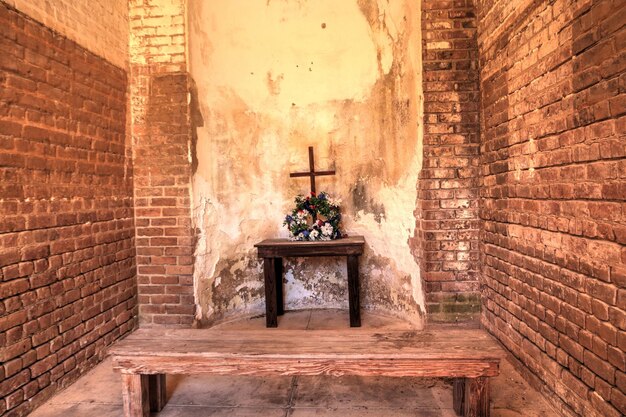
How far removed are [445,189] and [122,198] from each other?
2810 mm

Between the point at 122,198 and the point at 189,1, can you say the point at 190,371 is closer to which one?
the point at 122,198

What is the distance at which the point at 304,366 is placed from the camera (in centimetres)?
223

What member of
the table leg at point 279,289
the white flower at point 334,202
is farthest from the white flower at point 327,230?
the table leg at point 279,289

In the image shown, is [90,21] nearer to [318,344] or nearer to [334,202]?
[334,202]

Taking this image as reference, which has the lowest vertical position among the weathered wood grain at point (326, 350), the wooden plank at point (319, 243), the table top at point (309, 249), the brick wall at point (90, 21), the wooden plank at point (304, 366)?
the wooden plank at point (304, 366)

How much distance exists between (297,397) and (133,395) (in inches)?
39.0

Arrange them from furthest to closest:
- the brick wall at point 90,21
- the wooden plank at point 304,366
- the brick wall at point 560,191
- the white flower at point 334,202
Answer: the white flower at point 334,202
the brick wall at point 90,21
the wooden plank at point 304,366
the brick wall at point 560,191

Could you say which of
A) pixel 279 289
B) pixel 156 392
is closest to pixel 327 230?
pixel 279 289

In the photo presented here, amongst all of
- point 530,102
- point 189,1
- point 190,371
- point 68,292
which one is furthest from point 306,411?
point 189,1

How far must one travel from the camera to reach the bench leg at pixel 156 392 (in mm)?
2449

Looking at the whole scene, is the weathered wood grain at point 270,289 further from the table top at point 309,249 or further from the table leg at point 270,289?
the table top at point 309,249

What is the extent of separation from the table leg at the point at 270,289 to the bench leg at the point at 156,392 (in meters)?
1.59

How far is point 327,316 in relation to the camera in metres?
4.42

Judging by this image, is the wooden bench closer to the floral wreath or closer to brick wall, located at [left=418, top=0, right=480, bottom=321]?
brick wall, located at [left=418, top=0, right=480, bottom=321]
